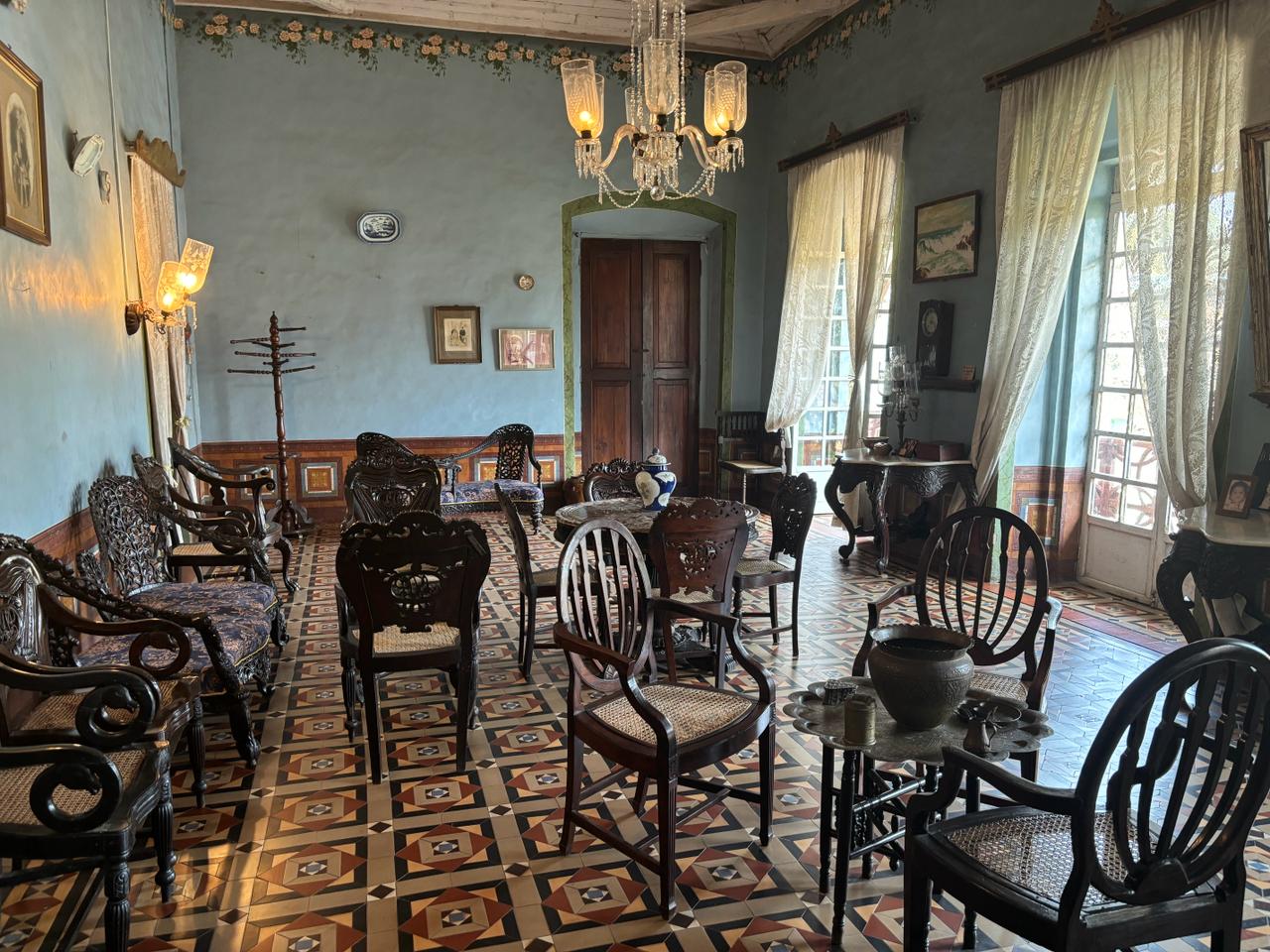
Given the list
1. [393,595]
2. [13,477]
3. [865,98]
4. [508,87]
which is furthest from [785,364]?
[13,477]

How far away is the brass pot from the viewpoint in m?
2.12

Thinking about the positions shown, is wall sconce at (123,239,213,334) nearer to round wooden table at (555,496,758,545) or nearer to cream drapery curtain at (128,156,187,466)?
cream drapery curtain at (128,156,187,466)

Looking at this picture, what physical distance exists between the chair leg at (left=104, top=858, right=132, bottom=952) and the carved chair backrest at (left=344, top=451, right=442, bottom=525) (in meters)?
2.94

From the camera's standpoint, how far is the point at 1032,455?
5.91 metres

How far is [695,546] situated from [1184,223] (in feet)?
9.85

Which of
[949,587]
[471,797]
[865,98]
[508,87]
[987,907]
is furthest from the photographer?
[508,87]

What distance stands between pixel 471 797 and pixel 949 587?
3.80 m

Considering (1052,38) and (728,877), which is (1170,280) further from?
(728,877)

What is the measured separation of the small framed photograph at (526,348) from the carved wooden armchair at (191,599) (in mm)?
3993

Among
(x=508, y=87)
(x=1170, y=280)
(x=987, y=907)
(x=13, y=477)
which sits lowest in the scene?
(x=987, y=907)

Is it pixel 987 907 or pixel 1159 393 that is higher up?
pixel 1159 393

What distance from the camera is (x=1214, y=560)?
363 centimetres

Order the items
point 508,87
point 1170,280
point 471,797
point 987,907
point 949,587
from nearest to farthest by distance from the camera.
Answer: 1. point 987,907
2. point 471,797
3. point 1170,280
4. point 949,587
5. point 508,87

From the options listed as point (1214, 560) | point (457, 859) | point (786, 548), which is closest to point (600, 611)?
point (457, 859)
